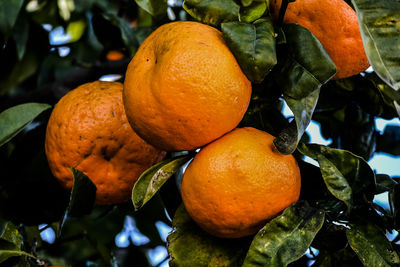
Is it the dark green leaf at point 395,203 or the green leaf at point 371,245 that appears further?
the dark green leaf at point 395,203

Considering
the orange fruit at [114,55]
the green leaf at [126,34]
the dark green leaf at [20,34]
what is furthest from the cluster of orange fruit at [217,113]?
the orange fruit at [114,55]

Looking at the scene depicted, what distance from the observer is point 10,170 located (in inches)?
53.5

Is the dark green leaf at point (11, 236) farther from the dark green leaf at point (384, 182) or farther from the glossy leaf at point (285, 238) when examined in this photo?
the dark green leaf at point (384, 182)

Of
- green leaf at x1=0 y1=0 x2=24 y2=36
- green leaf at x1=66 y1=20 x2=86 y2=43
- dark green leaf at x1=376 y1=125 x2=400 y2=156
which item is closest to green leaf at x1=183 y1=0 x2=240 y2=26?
green leaf at x1=0 y1=0 x2=24 y2=36

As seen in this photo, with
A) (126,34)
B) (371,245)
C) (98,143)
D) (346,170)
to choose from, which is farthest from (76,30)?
(371,245)

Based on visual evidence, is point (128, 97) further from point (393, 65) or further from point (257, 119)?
A: point (393, 65)

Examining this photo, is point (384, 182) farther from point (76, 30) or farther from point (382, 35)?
point (76, 30)

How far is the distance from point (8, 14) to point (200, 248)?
887mm

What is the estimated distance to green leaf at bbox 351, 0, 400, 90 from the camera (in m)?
0.73

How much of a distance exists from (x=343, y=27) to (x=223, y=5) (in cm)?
24

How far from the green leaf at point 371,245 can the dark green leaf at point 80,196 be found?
54cm

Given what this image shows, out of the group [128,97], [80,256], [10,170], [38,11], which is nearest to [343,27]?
[128,97]

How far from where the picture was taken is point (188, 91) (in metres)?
0.81

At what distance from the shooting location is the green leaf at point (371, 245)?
810 millimetres
